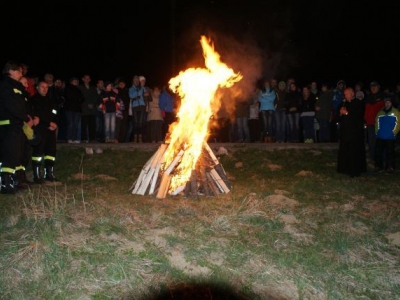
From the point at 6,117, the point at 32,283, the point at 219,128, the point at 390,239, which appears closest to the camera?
the point at 32,283

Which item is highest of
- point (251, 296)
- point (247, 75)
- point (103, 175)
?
point (247, 75)

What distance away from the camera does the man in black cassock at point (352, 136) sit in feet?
35.6

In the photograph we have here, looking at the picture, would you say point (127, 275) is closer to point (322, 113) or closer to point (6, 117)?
point (6, 117)

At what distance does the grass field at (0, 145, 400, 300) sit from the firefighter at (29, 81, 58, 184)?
924mm

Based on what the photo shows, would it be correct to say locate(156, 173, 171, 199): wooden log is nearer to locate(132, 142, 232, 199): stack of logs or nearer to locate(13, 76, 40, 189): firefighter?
locate(132, 142, 232, 199): stack of logs

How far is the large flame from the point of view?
8.56m

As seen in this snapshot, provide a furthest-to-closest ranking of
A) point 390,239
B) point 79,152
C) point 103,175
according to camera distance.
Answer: point 79,152 < point 103,175 < point 390,239

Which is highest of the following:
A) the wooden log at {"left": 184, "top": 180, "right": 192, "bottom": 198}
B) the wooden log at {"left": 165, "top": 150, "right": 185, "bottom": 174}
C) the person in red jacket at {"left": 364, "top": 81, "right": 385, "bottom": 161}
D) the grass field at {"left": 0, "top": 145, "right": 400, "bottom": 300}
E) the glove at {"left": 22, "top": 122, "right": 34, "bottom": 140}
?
the person in red jacket at {"left": 364, "top": 81, "right": 385, "bottom": 161}

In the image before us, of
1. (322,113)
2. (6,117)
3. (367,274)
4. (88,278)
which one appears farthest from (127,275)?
(322,113)

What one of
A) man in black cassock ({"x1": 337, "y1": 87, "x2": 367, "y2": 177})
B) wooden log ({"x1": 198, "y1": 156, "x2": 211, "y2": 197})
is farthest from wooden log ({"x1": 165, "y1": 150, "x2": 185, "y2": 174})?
man in black cassock ({"x1": 337, "y1": 87, "x2": 367, "y2": 177})

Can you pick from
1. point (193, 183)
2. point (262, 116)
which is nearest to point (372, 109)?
point (262, 116)

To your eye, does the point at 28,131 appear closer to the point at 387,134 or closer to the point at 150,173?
the point at 150,173

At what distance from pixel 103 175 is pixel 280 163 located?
4785 millimetres

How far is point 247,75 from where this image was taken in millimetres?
13117
